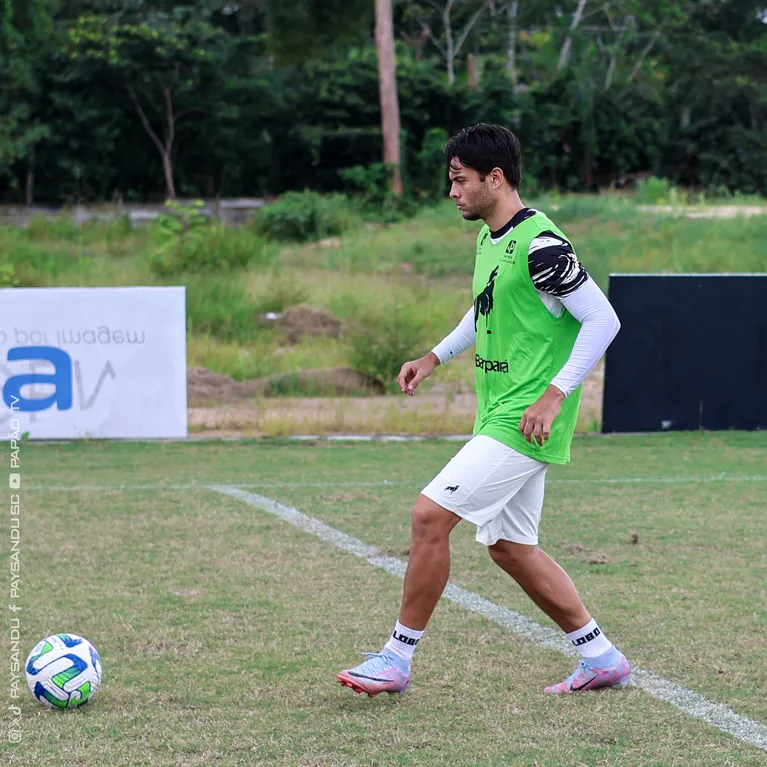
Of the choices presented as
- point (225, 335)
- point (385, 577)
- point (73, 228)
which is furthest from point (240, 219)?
point (385, 577)

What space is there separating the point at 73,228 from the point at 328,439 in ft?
69.6

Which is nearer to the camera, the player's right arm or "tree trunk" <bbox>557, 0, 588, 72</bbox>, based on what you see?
the player's right arm

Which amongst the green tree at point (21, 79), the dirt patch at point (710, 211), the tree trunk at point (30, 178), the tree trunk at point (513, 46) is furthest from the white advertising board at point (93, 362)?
the tree trunk at point (513, 46)

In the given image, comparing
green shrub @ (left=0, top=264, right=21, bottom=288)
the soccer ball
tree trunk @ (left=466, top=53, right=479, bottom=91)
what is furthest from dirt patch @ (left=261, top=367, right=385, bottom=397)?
tree trunk @ (left=466, top=53, right=479, bottom=91)

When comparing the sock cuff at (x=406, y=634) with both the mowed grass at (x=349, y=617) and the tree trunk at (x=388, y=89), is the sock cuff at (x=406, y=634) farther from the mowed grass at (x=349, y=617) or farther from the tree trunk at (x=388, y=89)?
the tree trunk at (x=388, y=89)

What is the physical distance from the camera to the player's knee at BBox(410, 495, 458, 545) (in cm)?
404

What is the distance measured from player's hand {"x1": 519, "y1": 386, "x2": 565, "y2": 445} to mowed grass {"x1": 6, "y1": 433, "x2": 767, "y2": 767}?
3.10 feet

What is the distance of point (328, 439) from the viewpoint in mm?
11344

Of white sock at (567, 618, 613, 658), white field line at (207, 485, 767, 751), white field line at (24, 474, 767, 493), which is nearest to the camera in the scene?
white field line at (207, 485, 767, 751)

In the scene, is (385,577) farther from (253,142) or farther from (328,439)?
(253,142)

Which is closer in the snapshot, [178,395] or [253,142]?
[178,395]

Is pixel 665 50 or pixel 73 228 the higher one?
pixel 665 50

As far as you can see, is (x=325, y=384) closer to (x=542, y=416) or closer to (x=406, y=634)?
(x=406, y=634)

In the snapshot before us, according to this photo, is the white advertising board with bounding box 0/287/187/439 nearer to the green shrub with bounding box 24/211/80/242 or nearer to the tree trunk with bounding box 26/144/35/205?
the green shrub with bounding box 24/211/80/242
